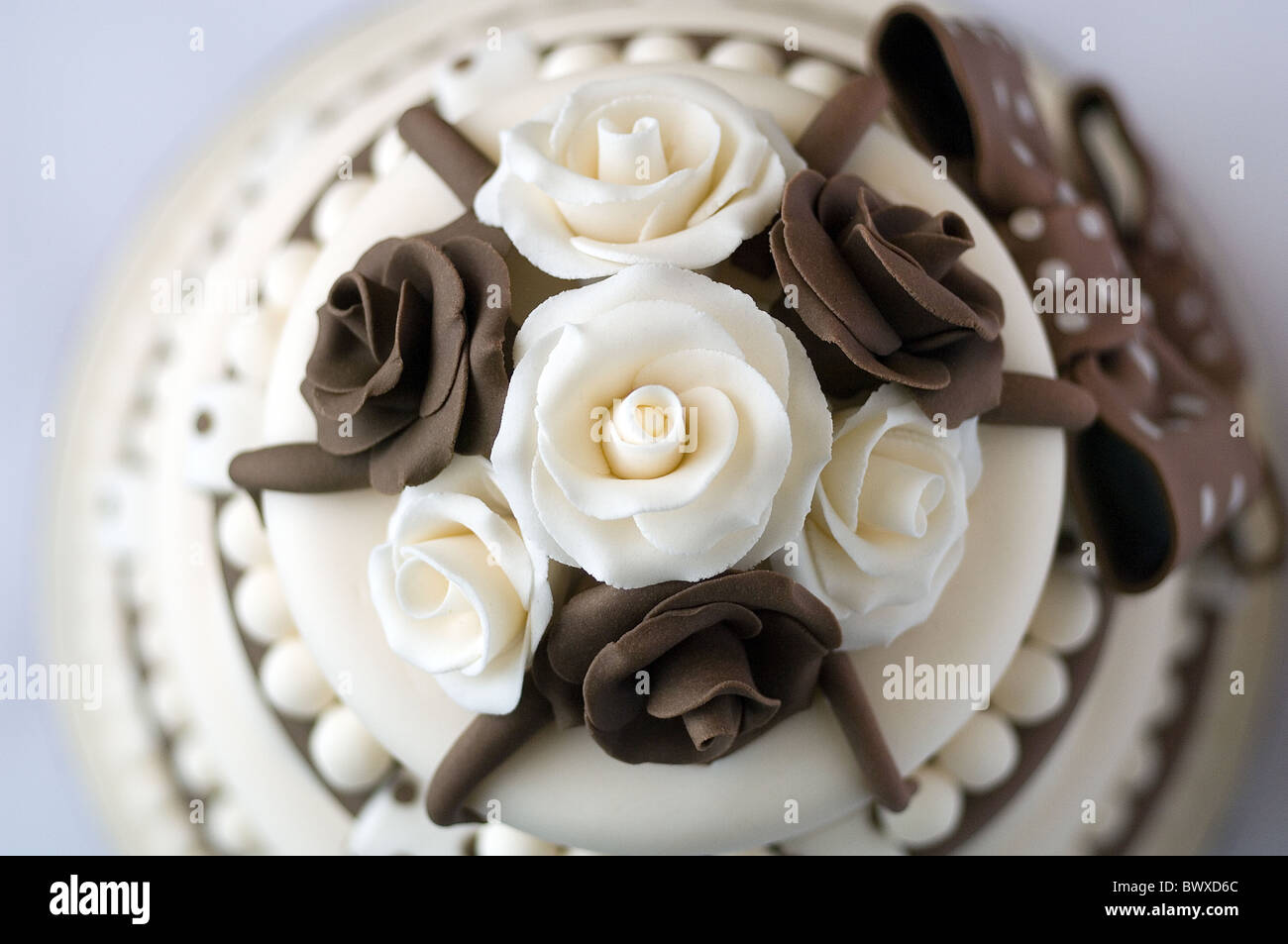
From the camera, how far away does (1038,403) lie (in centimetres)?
77

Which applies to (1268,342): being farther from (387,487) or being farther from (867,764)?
(387,487)

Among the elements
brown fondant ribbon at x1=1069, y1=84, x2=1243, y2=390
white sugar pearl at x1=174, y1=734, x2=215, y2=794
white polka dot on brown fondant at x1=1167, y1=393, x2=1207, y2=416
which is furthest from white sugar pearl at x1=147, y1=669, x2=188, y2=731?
brown fondant ribbon at x1=1069, y1=84, x2=1243, y2=390

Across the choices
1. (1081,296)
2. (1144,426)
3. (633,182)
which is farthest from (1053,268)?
(633,182)

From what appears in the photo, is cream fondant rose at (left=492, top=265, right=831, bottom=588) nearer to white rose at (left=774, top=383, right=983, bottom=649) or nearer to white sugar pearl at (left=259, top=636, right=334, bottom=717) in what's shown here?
white rose at (left=774, top=383, right=983, bottom=649)

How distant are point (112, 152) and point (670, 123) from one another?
1.22m

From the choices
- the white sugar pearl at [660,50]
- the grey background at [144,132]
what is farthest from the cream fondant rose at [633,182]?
the grey background at [144,132]

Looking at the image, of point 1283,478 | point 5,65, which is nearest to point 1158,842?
point 1283,478

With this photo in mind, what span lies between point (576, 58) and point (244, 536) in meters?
0.53

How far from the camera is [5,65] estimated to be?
1566mm

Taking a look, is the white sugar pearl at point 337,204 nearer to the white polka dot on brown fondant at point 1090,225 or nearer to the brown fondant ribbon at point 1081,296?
the brown fondant ribbon at point 1081,296

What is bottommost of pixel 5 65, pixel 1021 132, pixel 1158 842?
pixel 1158 842

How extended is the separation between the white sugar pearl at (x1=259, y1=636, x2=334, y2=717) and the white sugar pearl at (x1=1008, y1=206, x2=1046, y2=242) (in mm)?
709
